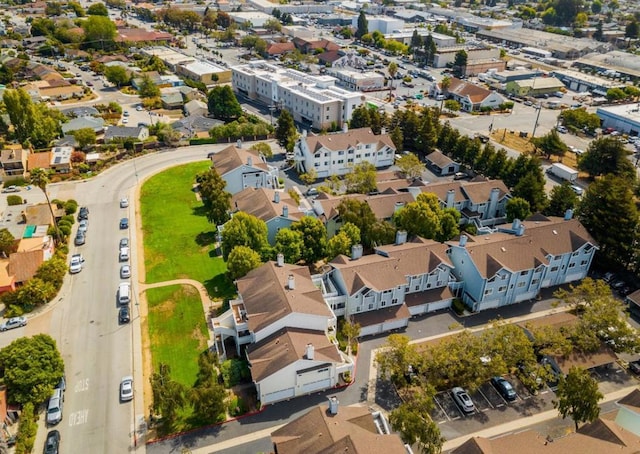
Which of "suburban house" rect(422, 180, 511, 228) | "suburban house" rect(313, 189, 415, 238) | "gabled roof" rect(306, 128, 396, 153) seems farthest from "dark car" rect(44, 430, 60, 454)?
"gabled roof" rect(306, 128, 396, 153)

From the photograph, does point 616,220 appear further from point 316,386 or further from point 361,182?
point 316,386

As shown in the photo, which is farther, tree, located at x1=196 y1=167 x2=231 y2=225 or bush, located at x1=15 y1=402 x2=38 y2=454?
tree, located at x1=196 y1=167 x2=231 y2=225

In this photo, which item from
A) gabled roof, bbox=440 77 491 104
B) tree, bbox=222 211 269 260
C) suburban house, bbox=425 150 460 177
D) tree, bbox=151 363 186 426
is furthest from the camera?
gabled roof, bbox=440 77 491 104

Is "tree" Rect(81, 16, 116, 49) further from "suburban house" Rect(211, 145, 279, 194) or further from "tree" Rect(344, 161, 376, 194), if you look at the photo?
"tree" Rect(344, 161, 376, 194)

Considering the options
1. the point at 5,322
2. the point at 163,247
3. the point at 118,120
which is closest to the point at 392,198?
the point at 163,247

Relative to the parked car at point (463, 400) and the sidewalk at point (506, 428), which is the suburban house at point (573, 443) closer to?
the sidewalk at point (506, 428)

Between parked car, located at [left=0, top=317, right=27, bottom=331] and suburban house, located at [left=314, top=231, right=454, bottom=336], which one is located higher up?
suburban house, located at [left=314, top=231, right=454, bottom=336]

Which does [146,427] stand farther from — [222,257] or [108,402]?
[222,257]
